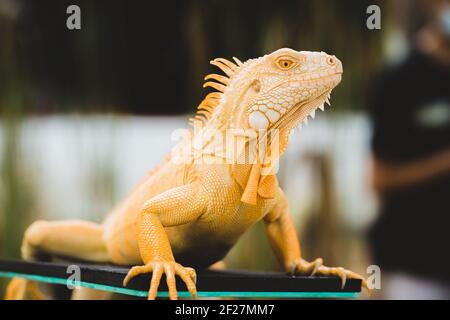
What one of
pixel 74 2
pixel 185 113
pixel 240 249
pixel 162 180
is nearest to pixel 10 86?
pixel 74 2

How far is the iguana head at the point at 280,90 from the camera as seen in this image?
175 centimetres

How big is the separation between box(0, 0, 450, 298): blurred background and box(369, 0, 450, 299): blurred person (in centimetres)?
16

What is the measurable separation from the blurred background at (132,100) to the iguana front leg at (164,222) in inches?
60.0

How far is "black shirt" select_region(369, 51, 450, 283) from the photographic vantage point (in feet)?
12.5

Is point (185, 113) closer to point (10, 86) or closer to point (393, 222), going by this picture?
point (10, 86)

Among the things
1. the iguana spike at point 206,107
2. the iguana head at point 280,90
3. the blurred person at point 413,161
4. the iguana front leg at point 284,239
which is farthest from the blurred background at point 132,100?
the iguana head at point 280,90

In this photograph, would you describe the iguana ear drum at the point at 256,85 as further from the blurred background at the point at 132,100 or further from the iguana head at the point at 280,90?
the blurred background at the point at 132,100

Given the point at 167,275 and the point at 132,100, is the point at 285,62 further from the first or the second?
the point at 132,100

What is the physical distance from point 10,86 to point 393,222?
2355 millimetres

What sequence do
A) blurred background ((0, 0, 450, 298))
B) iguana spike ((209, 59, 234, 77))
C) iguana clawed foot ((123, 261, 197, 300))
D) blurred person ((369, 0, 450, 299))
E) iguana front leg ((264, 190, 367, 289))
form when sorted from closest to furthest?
iguana clawed foot ((123, 261, 197, 300)) < iguana spike ((209, 59, 234, 77)) < iguana front leg ((264, 190, 367, 289)) < blurred background ((0, 0, 450, 298)) < blurred person ((369, 0, 450, 299))

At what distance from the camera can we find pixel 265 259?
3221mm

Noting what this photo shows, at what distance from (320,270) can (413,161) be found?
2159mm

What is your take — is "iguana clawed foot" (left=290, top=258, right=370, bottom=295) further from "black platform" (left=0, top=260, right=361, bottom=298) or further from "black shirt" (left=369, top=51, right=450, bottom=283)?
"black shirt" (left=369, top=51, right=450, bottom=283)

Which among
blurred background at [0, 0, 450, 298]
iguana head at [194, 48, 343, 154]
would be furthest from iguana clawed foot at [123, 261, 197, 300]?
blurred background at [0, 0, 450, 298]
